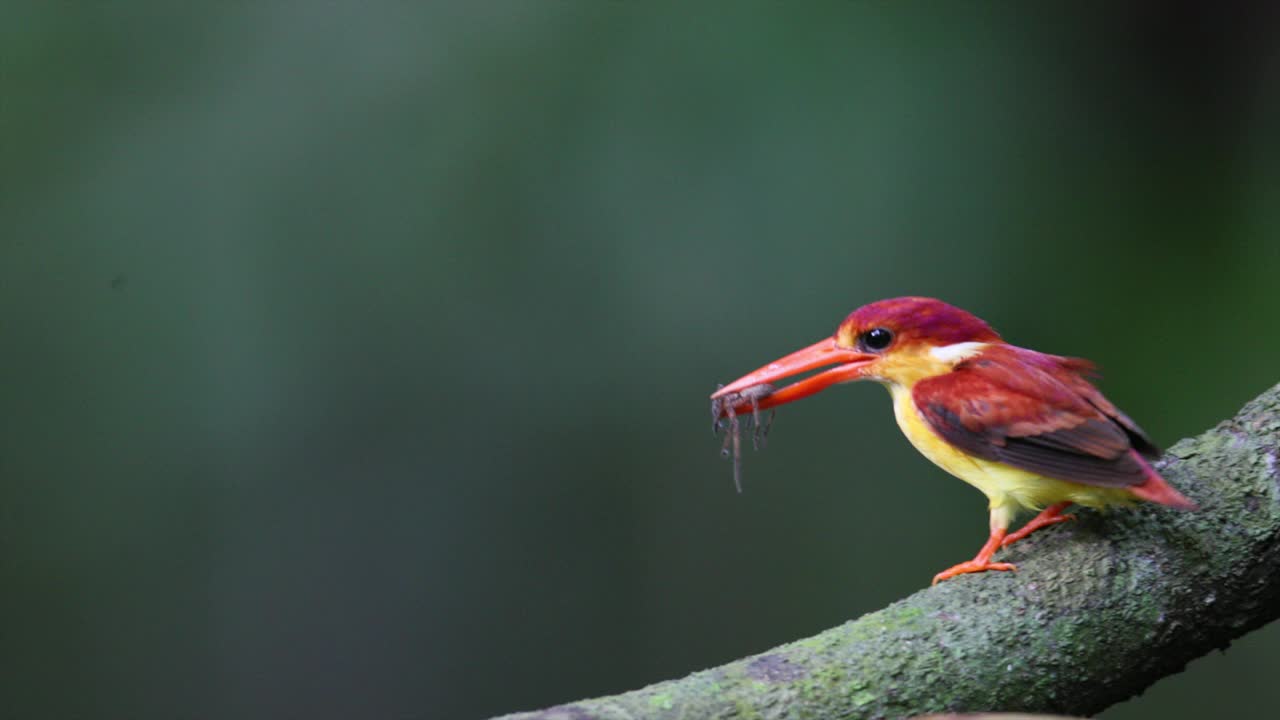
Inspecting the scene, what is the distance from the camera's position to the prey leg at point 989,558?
1.33 m

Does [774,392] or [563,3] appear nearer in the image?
[774,392]

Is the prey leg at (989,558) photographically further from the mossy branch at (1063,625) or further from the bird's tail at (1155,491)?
the bird's tail at (1155,491)

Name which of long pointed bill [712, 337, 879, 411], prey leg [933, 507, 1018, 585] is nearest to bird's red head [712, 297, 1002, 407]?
long pointed bill [712, 337, 879, 411]

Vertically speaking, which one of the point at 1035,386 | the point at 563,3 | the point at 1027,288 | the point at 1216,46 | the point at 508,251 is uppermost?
the point at 563,3

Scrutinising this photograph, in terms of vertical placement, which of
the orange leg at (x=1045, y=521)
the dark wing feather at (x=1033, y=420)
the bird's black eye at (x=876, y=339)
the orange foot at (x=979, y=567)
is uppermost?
the bird's black eye at (x=876, y=339)

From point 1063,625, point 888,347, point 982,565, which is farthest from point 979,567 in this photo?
point 888,347

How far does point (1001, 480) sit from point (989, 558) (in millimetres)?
107

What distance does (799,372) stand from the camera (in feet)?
5.10

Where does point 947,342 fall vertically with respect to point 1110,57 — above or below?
below

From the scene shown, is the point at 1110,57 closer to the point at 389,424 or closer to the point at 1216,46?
the point at 1216,46

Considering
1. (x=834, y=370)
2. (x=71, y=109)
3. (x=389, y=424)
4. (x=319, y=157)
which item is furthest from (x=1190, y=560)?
(x=71, y=109)

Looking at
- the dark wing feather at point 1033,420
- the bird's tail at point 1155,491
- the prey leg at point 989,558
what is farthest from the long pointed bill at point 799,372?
the bird's tail at point 1155,491

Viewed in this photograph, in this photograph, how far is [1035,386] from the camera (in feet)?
4.65

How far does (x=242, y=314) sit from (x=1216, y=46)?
8.17ft
